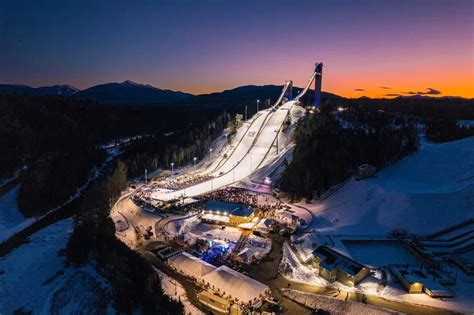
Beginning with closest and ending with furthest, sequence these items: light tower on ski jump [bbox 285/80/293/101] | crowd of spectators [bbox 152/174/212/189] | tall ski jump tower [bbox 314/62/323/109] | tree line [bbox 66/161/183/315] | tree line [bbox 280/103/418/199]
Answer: tree line [bbox 66/161/183/315] < tree line [bbox 280/103/418/199] < crowd of spectators [bbox 152/174/212/189] < tall ski jump tower [bbox 314/62/323/109] < light tower on ski jump [bbox 285/80/293/101]

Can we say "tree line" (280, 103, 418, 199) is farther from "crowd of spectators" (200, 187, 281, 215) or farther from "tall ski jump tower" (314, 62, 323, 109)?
"tall ski jump tower" (314, 62, 323, 109)

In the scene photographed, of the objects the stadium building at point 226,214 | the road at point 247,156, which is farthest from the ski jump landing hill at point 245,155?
the stadium building at point 226,214

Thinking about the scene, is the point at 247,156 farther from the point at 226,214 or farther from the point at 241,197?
the point at 226,214

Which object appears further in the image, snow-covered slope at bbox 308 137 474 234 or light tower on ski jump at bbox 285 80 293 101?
light tower on ski jump at bbox 285 80 293 101

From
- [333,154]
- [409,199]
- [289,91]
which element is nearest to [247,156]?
[333,154]

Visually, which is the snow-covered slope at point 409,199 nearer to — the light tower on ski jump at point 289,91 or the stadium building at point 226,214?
the stadium building at point 226,214

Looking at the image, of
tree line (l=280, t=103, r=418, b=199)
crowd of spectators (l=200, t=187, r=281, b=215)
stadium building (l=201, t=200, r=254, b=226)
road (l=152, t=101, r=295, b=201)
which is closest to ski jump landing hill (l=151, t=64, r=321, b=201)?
road (l=152, t=101, r=295, b=201)
